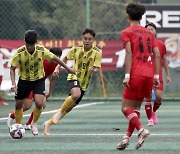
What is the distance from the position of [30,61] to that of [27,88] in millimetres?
489

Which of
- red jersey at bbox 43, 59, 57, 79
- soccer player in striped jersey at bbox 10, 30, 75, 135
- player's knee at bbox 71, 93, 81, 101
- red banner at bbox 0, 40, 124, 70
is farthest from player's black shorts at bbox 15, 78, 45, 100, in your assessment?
red banner at bbox 0, 40, 124, 70

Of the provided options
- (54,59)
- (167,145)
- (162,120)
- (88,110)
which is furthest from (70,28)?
(167,145)

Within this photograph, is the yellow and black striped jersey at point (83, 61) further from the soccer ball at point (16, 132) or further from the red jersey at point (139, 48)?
the red jersey at point (139, 48)

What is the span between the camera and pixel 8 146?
1208 centimetres

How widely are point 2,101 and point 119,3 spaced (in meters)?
7.53

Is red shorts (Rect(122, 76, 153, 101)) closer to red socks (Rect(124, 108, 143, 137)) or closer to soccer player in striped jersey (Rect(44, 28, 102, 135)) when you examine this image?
red socks (Rect(124, 108, 143, 137))

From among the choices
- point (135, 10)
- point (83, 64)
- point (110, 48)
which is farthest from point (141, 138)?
point (110, 48)

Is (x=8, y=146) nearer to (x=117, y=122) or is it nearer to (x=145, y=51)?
(x=145, y=51)

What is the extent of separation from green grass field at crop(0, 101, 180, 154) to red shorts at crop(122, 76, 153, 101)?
699 mm

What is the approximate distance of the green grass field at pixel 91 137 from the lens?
1143 cm

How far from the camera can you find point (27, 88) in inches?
555

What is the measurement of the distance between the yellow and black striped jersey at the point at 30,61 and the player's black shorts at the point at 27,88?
7 centimetres

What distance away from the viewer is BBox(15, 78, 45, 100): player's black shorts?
46.1 ft

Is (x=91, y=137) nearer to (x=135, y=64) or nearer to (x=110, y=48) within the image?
(x=135, y=64)
